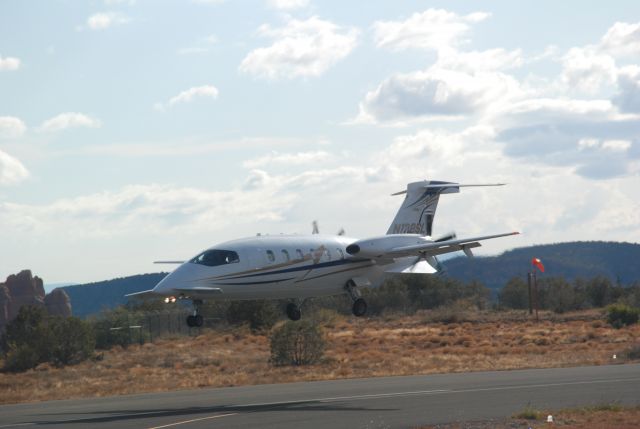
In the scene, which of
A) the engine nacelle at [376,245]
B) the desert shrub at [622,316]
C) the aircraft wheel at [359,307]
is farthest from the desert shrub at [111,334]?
the engine nacelle at [376,245]

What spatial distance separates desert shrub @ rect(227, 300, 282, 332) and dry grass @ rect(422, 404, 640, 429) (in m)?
58.7

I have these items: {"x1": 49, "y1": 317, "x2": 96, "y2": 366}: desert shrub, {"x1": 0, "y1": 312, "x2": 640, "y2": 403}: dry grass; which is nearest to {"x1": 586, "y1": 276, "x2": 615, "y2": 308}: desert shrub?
{"x1": 0, "y1": 312, "x2": 640, "y2": 403}: dry grass

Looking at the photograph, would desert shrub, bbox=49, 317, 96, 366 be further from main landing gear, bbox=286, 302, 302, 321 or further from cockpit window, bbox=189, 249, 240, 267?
cockpit window, bbox=189, 249, 240, 267

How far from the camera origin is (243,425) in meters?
30.5

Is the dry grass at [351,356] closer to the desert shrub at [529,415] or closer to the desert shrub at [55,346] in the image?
the desert shrub at [55,346]

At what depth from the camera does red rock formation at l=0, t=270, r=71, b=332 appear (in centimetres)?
16675

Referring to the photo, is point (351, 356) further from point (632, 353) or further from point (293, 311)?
point (293, 311)

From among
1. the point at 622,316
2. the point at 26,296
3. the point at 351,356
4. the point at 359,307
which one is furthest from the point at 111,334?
the point at 26,296

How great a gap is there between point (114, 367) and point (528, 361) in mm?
28114

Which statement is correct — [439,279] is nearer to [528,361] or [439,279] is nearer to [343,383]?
[528,361]

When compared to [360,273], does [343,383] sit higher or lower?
lower

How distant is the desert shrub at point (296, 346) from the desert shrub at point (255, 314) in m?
24.8

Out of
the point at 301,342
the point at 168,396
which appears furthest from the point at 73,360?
the point at 168,396

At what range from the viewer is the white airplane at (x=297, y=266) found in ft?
121
